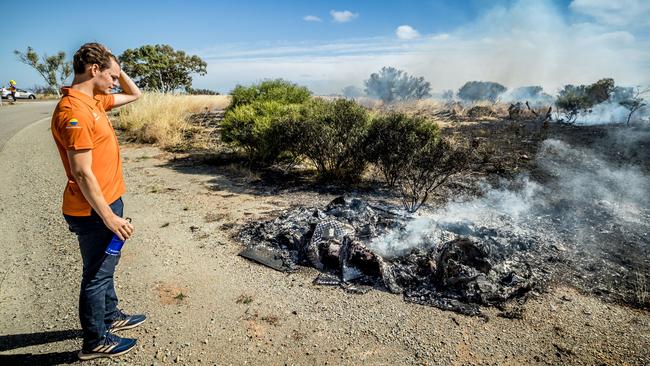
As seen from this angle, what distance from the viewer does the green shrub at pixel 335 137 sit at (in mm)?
6906

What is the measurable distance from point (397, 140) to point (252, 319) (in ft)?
14.3

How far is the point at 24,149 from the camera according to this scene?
31.2ft

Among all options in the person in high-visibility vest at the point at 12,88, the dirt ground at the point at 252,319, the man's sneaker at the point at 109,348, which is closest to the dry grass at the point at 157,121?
the dirt ground at the point at 252,319

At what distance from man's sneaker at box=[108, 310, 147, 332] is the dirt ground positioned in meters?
0.07

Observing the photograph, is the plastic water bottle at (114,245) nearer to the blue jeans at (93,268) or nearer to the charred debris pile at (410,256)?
the blue jeans at (93,268)

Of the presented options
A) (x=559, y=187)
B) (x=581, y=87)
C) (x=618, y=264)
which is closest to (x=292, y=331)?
(x=618, y=264)

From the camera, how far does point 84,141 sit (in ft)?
6.30

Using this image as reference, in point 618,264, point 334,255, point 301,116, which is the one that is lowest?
point 618,264

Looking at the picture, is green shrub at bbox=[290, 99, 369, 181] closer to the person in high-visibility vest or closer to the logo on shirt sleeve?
the logo on shirt sleeve

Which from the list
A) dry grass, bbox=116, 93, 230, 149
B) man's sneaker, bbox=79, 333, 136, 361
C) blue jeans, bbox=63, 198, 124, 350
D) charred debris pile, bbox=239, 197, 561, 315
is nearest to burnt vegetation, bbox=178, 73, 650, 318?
charred debris pile, bbox=239, 197, 561, 315

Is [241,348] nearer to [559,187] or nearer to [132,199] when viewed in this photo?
[132,199]

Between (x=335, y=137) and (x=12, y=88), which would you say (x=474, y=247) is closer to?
(x=335, y=137)

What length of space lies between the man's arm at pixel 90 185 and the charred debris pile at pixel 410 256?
2.16m

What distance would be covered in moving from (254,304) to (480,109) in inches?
686
